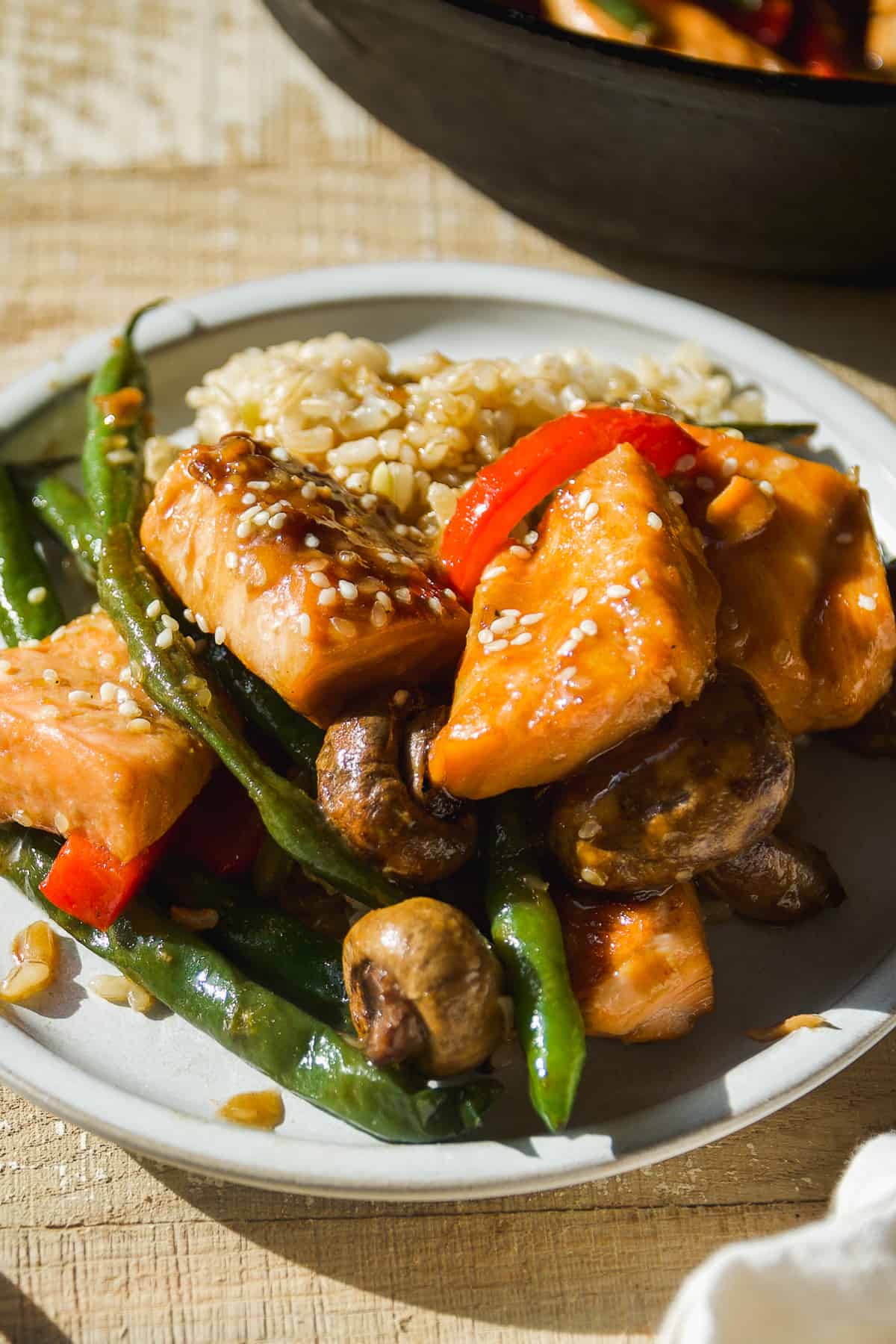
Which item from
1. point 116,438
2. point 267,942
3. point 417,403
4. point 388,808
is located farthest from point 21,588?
point 388,808

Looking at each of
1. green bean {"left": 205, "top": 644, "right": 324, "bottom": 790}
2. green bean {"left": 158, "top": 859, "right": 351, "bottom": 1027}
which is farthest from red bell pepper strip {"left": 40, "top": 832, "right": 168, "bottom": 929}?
green bean {"left": 205, "top": 644, "right": 324, "bottom": 790}

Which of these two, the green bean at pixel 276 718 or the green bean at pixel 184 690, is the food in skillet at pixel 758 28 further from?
the green bean at pixel 276 718

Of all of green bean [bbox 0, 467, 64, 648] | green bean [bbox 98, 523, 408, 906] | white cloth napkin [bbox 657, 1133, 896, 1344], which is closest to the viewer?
white cloth napkin [bbox 657, 1133, 896, 1344]

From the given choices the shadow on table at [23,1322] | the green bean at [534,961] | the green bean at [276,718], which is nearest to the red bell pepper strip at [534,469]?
the green bean at [276,718]

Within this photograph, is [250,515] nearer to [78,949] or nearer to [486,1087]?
[78,949]

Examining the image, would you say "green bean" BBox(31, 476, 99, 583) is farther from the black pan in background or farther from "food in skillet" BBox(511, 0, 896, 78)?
"food in skillet" BBox(511, 0, 896, 78)

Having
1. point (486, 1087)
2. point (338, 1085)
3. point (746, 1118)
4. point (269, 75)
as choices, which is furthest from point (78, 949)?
point (269, 75)

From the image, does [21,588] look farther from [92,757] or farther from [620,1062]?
[620,1062]
